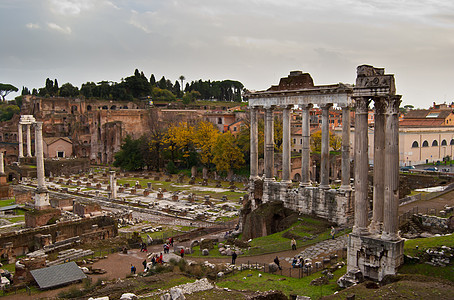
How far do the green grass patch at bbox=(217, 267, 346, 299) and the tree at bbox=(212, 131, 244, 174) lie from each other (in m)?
28.1

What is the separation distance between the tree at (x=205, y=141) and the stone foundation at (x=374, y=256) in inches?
1313

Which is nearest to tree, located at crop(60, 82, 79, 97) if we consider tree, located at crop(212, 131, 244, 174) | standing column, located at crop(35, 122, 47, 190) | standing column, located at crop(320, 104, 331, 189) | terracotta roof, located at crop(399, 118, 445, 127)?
tree, located at crop(212, 131, 244, 174)

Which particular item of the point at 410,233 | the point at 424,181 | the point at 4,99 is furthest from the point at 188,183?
the point at 4,99

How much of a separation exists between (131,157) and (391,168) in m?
47.5

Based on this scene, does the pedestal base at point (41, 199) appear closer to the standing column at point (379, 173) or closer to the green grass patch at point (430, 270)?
the standing column at point (379, 173)

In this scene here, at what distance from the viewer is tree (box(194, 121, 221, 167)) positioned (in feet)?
157

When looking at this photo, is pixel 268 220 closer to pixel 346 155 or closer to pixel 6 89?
pixel 346 155

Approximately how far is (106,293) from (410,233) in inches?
479

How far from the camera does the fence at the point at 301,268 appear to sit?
15.3 m

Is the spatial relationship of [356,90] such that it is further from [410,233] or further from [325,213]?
[325,213]

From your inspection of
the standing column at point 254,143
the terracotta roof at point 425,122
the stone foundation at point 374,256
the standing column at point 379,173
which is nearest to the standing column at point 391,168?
the stone foundation at point 374,256

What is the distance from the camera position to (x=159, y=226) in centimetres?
2827

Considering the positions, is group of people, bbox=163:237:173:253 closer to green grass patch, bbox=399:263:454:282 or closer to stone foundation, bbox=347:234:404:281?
stone foundation, bbox=347:234:404:281

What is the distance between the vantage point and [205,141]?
4900cm
